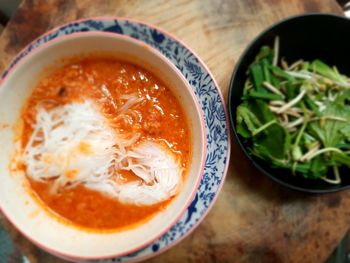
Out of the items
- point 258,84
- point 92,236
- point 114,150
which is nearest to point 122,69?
point 114,150

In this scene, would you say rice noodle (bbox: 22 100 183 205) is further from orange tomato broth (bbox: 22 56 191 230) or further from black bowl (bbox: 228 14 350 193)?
black bowl (bbox: 228 14 350 193)

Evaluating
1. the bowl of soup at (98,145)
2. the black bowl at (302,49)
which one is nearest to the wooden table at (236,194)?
the black bowl at (302,49)

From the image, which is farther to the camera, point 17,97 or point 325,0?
point 325,0

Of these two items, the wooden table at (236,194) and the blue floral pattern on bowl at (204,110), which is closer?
the blue floral pattern on bowl at (204,110)

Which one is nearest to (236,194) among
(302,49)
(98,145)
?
(98,145)

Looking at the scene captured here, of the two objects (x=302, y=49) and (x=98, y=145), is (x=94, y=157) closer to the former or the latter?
(x=98, y=145)

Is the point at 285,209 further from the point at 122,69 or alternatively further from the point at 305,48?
the point at 122,69

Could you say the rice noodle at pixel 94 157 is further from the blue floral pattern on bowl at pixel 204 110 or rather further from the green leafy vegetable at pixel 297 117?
the green leafy vegetable at pixel 297 117
